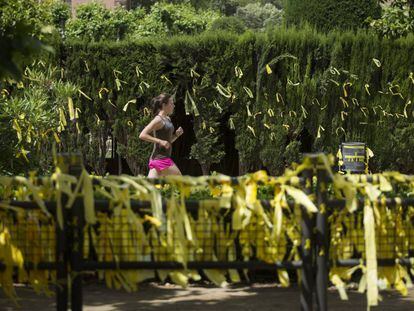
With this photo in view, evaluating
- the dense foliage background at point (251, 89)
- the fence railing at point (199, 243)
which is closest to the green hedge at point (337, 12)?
the dense foliage background at point (251, 89)

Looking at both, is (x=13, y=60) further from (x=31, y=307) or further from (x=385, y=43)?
(x=385, y=43)

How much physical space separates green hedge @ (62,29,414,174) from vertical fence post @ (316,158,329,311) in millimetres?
8476

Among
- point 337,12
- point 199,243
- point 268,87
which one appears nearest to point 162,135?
point 199,243

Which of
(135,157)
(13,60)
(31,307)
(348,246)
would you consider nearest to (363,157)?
(135,157)

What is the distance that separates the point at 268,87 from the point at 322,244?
28.6ft

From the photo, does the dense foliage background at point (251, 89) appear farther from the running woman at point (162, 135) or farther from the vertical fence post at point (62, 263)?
the vertical fence post at point (62, 263)

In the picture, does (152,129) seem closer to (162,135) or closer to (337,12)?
(162,135)

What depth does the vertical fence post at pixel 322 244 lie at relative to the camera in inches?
140

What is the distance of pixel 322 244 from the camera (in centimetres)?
359

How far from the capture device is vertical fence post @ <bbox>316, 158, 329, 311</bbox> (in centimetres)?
357

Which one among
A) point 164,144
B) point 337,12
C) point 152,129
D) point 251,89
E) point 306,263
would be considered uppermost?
point 337,12

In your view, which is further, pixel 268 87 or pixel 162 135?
pixel 268 87

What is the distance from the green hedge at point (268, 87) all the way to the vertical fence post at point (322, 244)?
8.48 m

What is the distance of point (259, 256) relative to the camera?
3654 mm
